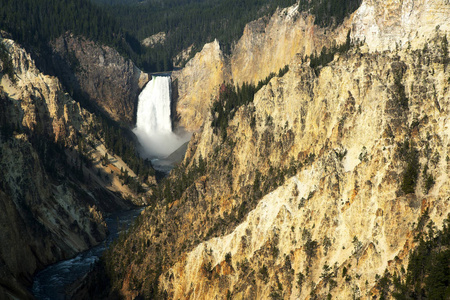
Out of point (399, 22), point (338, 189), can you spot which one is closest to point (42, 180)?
point (338, 189)

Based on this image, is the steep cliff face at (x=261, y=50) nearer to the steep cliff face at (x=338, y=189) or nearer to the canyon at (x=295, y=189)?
the canyon at (x=295, y=189)

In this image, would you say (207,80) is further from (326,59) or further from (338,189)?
(338,189)

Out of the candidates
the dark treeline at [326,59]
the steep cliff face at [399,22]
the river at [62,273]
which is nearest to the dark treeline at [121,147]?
the river at [62,273]

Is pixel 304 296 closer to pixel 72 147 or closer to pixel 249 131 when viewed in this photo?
pixel 249 131

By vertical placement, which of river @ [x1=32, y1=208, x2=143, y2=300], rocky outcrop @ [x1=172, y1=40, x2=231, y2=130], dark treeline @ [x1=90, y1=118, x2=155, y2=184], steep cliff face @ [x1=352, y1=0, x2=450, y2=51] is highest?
steep cliff face @ [x1=352, y1=0, x2=450, y2=51]

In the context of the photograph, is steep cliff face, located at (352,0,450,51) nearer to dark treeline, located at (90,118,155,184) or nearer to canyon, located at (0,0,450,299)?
canyon, located at (0,0,450,299)

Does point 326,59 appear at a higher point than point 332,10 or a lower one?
lower

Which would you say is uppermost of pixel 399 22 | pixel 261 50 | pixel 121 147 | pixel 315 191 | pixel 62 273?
pixel 399 22

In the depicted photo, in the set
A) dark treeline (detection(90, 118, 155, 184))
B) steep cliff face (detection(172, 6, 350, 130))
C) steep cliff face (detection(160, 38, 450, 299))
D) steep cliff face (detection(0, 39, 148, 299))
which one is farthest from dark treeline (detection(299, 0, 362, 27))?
steep cliff face (detection(0, 39, 148, 299))
